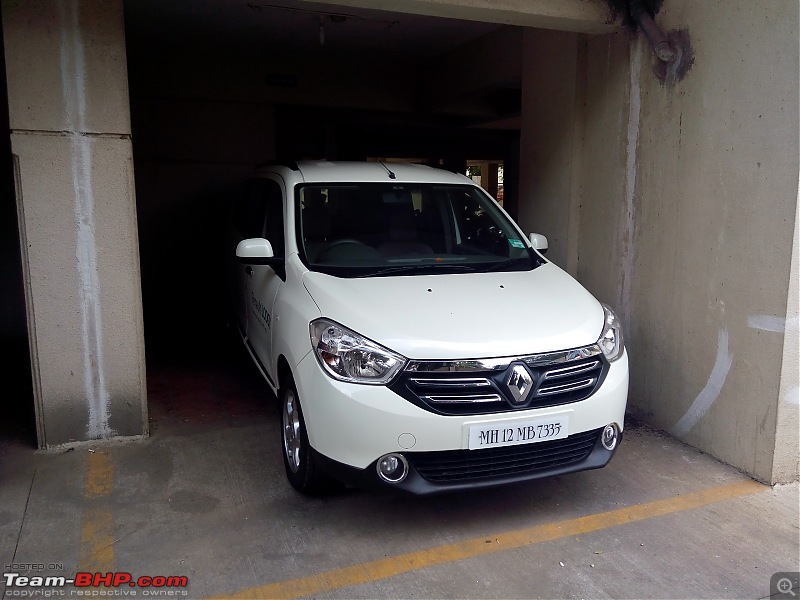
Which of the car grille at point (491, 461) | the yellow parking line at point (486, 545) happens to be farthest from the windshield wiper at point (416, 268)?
the yellow parking line at point (486, 545)

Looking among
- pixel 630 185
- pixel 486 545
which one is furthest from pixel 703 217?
pixel 486 545

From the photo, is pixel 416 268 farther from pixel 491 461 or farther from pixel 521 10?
pixel 521 10

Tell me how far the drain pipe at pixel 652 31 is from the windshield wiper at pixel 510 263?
1.71m

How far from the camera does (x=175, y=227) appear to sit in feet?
28.8

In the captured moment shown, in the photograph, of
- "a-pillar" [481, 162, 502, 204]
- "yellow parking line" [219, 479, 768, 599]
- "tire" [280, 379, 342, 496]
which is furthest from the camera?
"a-pillar" [481, 162, 502, 204]

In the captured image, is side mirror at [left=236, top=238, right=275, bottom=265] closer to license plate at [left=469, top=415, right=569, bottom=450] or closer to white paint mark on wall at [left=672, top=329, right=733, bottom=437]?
license plate at [left=469, top=415, right=569, bottom=450]

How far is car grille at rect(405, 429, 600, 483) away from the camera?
→ 3094mm

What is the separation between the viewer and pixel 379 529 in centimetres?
339

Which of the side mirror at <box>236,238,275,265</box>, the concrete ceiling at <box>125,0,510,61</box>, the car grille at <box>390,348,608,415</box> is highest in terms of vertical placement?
the concrete ceiling at <box>125,0,510,61</box>

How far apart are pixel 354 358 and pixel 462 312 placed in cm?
63

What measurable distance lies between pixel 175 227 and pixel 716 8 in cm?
694

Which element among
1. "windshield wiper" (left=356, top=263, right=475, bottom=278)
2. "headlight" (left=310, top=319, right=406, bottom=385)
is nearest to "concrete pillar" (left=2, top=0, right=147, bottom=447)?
"windshield wiper" (left=356, top=263, right=475, bottom=278)

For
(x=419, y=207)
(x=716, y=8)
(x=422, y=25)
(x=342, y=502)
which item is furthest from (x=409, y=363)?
(x=422, y=25)

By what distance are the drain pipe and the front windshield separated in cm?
153
